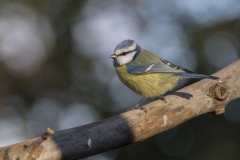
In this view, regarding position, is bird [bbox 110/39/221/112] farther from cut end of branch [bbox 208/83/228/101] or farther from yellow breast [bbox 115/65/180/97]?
cut end of branch [bbox 208/83/228/101]

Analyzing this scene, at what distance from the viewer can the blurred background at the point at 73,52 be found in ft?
9.72

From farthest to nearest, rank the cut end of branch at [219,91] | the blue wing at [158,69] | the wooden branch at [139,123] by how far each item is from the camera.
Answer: the blue wing at [158,69], the cut end of branch at [219,91], the wooden branch at [139,123]

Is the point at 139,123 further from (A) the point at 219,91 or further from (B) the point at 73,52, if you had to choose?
(B) the point at 73,52

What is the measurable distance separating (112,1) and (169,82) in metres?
1.22

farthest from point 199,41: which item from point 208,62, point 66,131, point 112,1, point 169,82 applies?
point 66,131

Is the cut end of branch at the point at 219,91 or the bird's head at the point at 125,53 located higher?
the bird's head at the point at 125,53

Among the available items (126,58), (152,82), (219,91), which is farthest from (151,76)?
(219,91)

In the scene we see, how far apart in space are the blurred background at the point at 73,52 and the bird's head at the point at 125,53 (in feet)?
2.45

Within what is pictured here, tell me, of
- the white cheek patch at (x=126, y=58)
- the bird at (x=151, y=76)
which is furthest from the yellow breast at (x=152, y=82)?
the white cheek patch at (x=126, y=58)

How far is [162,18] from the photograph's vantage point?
3135 mm

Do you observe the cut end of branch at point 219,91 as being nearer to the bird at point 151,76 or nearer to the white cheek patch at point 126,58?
the bird at point 151,76

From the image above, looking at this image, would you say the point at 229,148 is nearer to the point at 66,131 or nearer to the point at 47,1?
the point at 66,131

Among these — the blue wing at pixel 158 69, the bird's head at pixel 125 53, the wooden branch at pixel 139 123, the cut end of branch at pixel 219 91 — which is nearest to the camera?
the wooden branch at pixel 139 123

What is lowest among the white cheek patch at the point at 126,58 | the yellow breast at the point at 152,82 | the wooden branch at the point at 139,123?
the wooden branch at the point at 139,123
